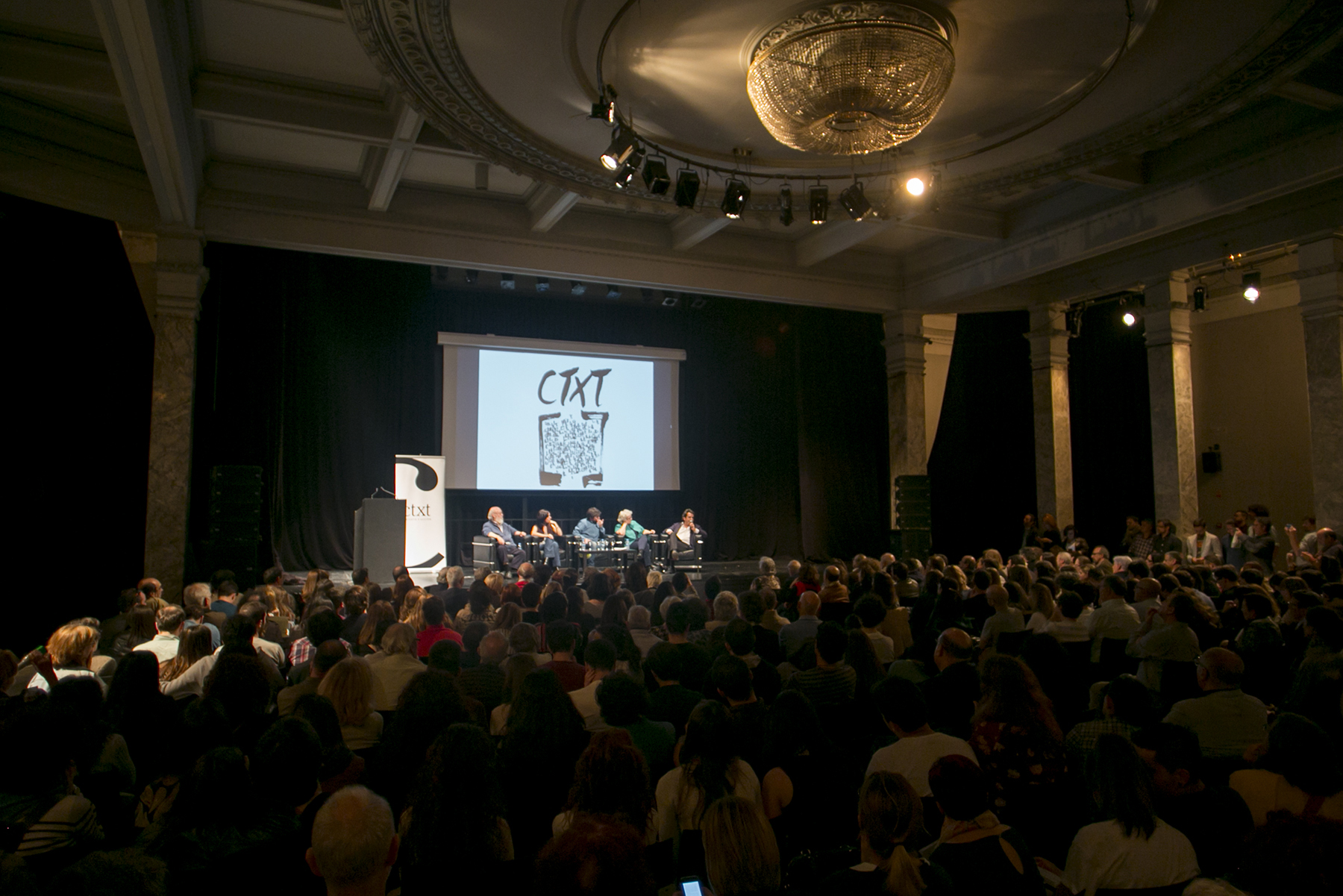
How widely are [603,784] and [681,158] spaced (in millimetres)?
5760

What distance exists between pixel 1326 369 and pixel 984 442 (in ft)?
16.3

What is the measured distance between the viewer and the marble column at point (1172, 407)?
9.41m

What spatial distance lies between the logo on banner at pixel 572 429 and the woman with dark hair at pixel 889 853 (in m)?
10.3

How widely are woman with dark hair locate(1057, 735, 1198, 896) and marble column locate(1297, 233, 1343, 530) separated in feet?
24.8

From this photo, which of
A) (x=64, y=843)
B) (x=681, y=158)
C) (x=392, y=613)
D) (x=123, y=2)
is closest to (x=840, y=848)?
(x=64, y=843)

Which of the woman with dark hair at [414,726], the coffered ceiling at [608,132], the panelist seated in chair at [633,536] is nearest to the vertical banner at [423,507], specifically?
the panelist seated in chair at [633,536]

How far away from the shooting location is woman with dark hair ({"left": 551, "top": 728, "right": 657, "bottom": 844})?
195 centimetres

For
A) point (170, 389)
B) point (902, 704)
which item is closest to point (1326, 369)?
point (902, 704)

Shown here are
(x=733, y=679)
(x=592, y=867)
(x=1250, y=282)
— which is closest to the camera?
(x=592, y=867)

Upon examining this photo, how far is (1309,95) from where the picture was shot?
6.23 metres

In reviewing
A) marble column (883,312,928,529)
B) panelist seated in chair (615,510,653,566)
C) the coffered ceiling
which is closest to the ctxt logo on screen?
panelist seated in chair (615,510,653,566)

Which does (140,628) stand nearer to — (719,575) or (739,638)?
(739,638)

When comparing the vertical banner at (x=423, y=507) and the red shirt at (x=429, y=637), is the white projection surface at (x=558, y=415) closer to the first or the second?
the vertical banner at (x=423, y=507)

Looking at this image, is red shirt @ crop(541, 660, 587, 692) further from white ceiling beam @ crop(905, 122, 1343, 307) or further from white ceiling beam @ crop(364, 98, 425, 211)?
white ceiling beam @ crop(905, 122, 1343, 307)
